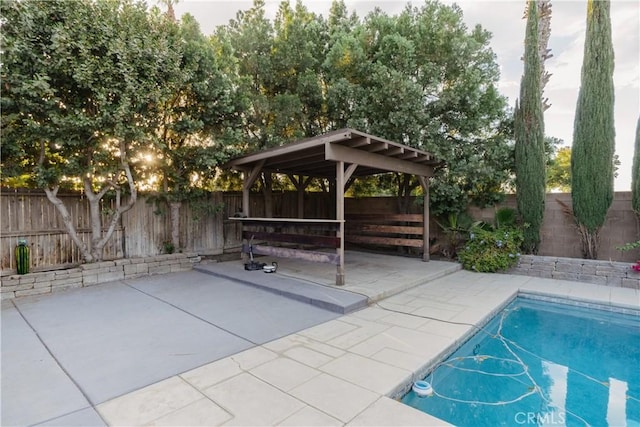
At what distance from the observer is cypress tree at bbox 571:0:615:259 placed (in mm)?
5988

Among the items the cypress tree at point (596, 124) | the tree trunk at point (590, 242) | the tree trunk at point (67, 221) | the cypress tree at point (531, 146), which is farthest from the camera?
the cypress tree at point (531, 146)

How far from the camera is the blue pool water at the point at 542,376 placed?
242 centimetres

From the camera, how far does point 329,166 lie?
787cm

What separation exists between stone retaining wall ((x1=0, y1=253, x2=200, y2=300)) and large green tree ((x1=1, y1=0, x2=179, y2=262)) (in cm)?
37

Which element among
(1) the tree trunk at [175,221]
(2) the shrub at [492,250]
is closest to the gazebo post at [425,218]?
(2) the shrub at [492,250]

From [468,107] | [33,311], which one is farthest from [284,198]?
[33,311]

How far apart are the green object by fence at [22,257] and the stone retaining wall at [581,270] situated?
8799 millimetres

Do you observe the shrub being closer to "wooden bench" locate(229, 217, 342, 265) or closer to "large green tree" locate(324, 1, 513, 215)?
"large green tree" locate(324, 1, 513, 215)

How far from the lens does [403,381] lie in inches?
96.4

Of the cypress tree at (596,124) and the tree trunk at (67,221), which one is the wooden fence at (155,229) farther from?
the cypress tree at (596,124)

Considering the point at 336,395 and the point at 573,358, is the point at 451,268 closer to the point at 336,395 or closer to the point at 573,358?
the point at 573,358

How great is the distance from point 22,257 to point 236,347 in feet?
14.3

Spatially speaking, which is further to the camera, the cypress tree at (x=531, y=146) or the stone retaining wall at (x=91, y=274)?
the cypress tree at (x=531, y=146)

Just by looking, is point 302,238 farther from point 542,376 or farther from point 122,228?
point 542,376
